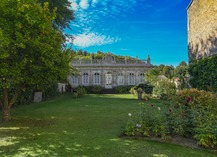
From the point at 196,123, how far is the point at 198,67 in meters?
7.95

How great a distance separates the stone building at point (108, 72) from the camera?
27562mm

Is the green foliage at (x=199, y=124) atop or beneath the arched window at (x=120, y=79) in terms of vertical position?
beneath

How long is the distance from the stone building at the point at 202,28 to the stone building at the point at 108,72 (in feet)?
45.7

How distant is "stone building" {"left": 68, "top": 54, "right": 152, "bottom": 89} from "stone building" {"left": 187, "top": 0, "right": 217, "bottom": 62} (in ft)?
45.7

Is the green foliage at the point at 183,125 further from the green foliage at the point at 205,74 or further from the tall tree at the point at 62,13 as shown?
the tall tree at the point at 62,13

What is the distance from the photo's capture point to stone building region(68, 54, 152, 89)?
2756 cm

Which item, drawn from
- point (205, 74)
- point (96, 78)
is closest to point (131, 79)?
point (96, 78)

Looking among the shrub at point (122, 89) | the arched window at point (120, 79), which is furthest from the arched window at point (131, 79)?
the shrub at point (122, 89)

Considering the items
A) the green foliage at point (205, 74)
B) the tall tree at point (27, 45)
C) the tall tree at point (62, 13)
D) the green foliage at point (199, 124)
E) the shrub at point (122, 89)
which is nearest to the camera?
the green foliage at point (199, 124)

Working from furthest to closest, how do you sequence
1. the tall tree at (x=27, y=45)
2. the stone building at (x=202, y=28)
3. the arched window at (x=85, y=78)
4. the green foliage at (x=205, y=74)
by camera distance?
the arched window at (x=85, y=78) → the stone building at (x=202, y=28) → the green foliage at (x=205, y=74) → the tall tree at (x=27, y=45)

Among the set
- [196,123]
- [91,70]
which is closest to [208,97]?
[196,123]

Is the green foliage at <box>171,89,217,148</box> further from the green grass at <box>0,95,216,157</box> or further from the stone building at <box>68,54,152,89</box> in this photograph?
Result: the stone building at <box>68,54,152,89</box>

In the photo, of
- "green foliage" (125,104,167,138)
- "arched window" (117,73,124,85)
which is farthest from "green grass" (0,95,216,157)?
"arched window" (117,73,124,85)

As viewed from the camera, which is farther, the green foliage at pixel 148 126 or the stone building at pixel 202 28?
the stone building at pixel 202 28
